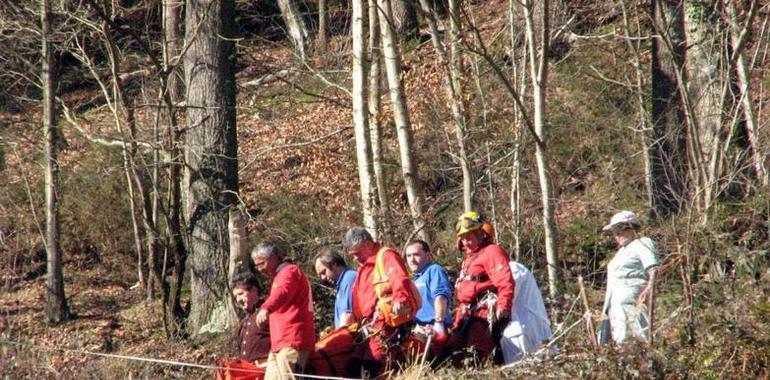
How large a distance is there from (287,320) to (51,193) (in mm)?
9411

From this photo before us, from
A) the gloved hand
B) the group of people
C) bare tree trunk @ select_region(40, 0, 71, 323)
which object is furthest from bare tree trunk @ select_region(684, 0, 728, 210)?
bare tree trunk @ select_region(40, 0, 71, 323)

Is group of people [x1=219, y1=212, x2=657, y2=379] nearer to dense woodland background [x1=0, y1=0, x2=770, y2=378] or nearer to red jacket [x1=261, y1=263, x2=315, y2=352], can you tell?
red jacket [x1=261, y1=263, x2=315, y2=352]

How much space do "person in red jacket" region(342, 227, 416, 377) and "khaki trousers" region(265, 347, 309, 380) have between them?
0.42 meters

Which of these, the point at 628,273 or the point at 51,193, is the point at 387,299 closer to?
the point at 628,273

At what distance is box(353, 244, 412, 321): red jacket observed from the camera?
8414 millimetres

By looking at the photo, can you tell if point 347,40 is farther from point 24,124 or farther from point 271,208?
point 24,124

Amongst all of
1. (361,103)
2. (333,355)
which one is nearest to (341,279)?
(333,355)

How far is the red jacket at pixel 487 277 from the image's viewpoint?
8.63 meters

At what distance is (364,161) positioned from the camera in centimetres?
1416

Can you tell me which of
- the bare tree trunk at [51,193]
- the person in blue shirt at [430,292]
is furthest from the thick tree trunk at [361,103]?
the person in blue shirt at [430,292]

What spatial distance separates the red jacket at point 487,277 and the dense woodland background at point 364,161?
174cm

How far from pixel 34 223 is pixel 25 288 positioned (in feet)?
3.19

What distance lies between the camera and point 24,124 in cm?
2091

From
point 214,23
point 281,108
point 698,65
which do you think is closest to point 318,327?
point 214,23
